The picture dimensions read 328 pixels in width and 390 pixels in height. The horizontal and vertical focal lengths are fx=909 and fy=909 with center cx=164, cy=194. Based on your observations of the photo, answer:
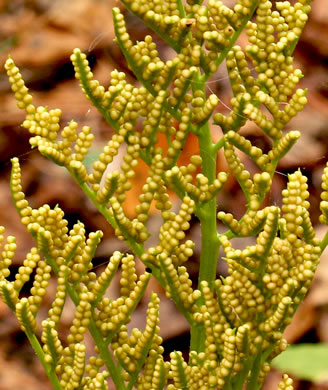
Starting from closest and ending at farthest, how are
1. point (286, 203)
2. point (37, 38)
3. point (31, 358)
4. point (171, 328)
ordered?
point (286, 203) < point (171, 328) < point (31, 358) < point (37, 38)

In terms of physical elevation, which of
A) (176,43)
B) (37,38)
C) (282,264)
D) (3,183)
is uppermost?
(176,43)

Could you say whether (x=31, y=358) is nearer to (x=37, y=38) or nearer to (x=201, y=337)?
(x=37, y=38)

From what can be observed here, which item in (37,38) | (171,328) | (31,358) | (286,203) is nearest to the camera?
(286,203)

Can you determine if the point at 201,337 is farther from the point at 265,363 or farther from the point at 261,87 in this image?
the point at 261,87

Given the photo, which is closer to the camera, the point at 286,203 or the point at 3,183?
the point at 286,203

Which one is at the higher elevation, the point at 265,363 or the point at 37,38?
the point at 265,363

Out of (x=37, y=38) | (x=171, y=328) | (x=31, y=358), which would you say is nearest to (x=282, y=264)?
(x=171, y=328)
